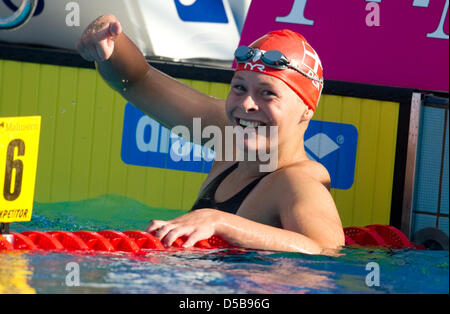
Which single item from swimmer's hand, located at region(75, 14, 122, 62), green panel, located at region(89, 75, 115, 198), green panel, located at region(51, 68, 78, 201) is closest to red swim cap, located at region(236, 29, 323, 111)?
swimmer's hand, located at region(75, 14, 122, 62)

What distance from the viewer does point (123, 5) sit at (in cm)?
658

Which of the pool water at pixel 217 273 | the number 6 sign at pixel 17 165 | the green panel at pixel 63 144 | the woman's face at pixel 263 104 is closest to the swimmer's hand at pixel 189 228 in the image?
the pool water at pixel 217 273

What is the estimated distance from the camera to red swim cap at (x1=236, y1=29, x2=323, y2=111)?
3480mm

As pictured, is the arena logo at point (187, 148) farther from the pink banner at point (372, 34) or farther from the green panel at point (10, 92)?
the green panel at point (10, 92)

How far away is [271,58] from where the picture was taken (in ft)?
11.3

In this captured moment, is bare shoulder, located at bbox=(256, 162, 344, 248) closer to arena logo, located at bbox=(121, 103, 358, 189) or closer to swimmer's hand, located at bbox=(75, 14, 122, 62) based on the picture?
swimmer's hand, located at bbox=(75, 14, 122, 62)

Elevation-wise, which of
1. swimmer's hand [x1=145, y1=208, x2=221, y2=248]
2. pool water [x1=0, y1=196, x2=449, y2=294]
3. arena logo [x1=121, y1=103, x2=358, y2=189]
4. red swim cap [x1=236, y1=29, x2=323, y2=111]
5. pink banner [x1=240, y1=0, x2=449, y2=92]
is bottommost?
pool water [x1=0, y1=196, x2=449, y2=294]

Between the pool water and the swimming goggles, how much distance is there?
86 centimetres

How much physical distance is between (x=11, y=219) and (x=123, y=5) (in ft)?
11.7

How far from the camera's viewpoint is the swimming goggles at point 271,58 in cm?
345

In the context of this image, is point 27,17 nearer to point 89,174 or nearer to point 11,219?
point 89,174

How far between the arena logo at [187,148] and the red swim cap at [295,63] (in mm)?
3031

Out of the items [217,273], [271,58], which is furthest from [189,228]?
[271,58]

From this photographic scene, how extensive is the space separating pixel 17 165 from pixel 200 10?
351 centimetres
